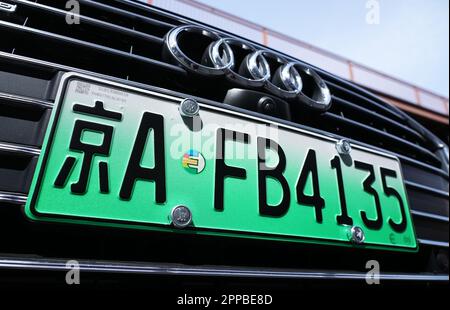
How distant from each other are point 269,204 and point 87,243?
628mm

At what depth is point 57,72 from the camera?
3.60 feet

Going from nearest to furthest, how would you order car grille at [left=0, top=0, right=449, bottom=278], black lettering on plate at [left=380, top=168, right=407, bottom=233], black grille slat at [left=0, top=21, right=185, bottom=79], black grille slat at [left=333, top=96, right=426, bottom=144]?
1. car grille at [left=0, top=0, right=449, bottom=278]
2. black grille slat at [left=0, top=21, right=185, bottom=79]
3. black lettering on plate at [left=380, top=168, right=407, bottom=233]
4. black grille slat at [left=333, top=96, right=426, bottom=144]

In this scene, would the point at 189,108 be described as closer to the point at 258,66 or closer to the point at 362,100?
the point at 258,66

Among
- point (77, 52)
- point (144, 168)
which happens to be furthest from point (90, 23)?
point (144, 168)

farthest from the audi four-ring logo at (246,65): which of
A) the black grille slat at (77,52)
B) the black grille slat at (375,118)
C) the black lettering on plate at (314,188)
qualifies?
the black lettering on plate at (314,188)

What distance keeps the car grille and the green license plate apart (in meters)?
0.08

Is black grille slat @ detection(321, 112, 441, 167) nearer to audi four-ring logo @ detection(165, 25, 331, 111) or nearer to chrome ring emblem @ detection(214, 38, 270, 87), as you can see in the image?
audi four-ring logo @ detection(165, 25, 331, 111)

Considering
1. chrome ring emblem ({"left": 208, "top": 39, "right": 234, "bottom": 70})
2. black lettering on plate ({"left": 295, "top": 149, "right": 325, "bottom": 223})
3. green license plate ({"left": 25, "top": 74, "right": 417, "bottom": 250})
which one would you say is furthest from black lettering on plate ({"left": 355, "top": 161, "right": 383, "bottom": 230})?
chrome ring emblem ({"left": 208, "top": 39, "right": 234, "bottom": 70})

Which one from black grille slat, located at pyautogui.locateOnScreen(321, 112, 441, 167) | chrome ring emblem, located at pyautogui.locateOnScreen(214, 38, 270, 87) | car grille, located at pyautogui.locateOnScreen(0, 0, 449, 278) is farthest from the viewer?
black grille slat, located at pyautogui.locateOnScreen(321, 112, 441, 167)

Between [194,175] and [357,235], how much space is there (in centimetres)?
74

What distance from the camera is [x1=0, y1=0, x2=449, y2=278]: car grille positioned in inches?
37.6

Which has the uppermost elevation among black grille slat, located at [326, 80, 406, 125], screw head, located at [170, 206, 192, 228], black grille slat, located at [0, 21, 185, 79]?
black grille slat, located at [326, 80, 406, 125]

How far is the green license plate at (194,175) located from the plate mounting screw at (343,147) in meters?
0.02

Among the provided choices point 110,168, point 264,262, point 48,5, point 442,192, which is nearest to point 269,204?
point 264,262
